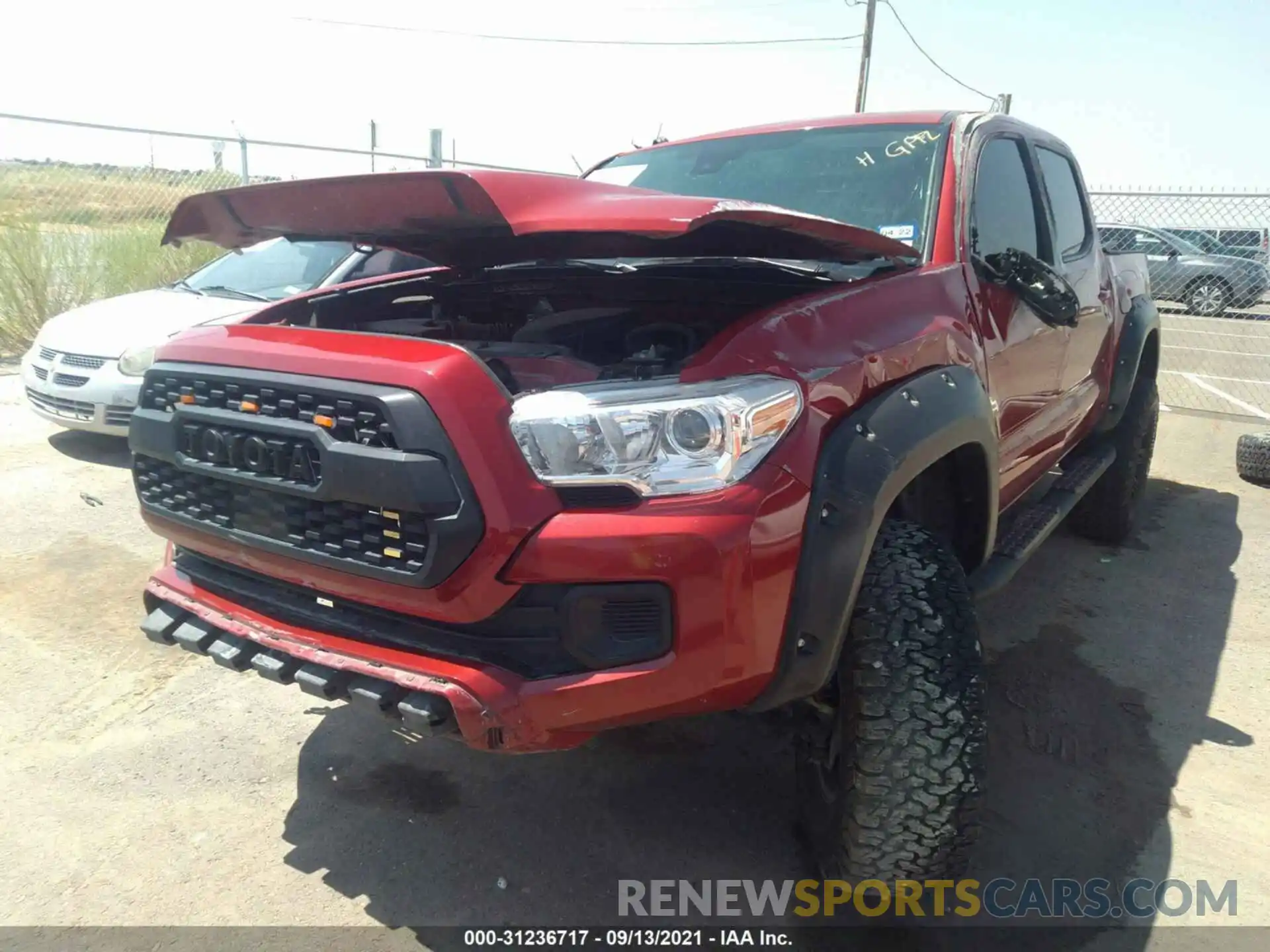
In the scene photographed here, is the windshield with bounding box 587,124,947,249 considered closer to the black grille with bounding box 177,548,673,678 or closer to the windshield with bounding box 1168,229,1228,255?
the black grille with bounding box 177,548,673,678

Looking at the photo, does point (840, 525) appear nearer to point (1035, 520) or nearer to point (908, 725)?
point (908, 725)

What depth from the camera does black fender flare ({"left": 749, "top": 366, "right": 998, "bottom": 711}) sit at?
175 cm

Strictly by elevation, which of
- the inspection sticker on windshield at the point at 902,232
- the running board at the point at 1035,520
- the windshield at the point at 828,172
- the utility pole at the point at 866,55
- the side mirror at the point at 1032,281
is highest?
the utility pole at the point at 866,55

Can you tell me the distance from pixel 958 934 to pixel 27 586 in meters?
3.61

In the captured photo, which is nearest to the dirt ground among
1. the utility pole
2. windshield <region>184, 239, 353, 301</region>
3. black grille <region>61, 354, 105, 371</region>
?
black grille <region>61, 354, 105, 371</region>

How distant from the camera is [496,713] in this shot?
5.55 ft

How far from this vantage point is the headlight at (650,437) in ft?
5.52

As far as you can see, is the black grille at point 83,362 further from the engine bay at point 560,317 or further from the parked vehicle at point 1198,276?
the parked vehicle at point 1198,276

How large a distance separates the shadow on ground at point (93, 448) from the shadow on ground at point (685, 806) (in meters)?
3.36

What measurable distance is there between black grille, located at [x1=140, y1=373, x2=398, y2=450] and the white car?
279 cm

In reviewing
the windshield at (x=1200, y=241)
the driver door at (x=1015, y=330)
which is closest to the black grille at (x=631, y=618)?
the driver door at (x=1015, y=330)

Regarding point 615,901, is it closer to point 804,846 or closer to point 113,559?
point 804,846

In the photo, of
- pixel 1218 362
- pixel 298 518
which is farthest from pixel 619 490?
pixel 1218 362

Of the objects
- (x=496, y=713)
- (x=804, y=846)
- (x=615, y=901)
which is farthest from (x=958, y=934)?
(x=496, y=713)
